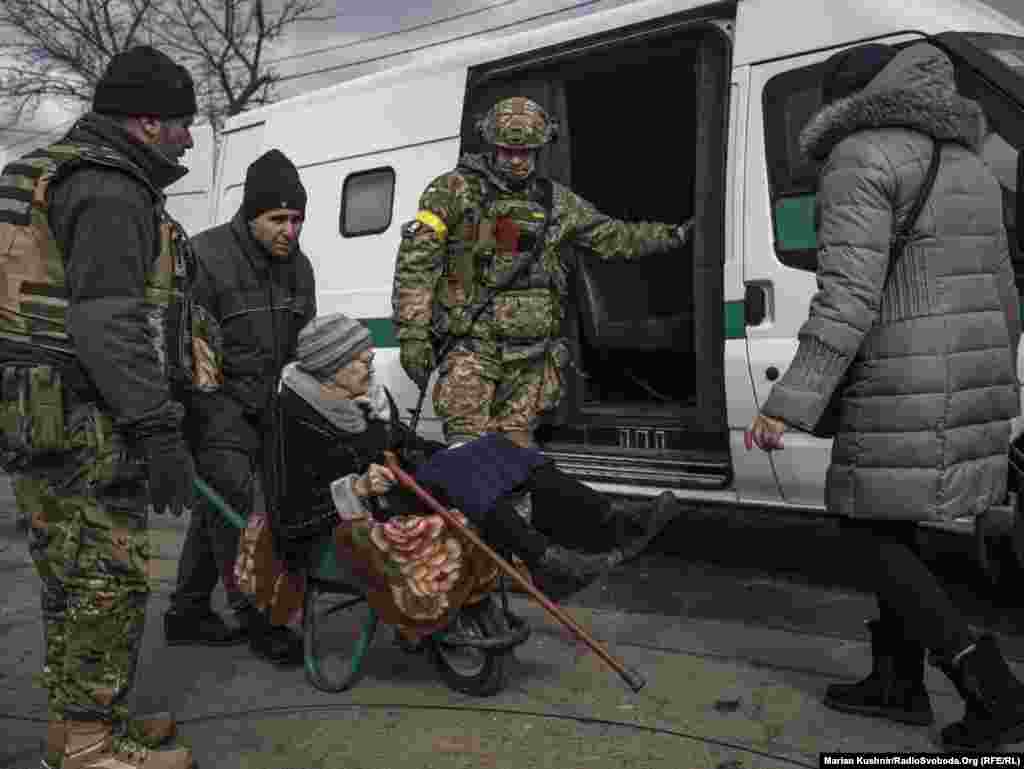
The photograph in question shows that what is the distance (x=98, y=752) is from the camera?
3.08 meters

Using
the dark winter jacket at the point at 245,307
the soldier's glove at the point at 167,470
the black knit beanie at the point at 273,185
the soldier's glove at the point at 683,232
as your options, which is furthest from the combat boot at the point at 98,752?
the soldier's glove at the point at 683,232

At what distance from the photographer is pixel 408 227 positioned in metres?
5.16

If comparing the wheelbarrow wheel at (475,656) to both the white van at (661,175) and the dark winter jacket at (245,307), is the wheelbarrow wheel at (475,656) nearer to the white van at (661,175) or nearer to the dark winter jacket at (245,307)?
the dark winter jacket at (245,307)

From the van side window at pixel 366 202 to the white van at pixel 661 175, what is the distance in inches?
0.4

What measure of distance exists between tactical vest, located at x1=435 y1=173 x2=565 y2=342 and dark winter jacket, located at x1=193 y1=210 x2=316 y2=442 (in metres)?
1.01

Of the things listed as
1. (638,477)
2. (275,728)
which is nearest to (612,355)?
(638,477)

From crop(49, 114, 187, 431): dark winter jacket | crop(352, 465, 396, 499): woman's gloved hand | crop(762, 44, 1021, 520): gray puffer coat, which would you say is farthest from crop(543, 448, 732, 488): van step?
crop(49, 114, 187, 431): dark winter jacket

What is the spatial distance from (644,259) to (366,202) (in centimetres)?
158

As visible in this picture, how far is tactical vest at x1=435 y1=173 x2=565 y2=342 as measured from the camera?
519 cm

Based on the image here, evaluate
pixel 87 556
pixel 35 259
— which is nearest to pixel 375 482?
pixel 87 556

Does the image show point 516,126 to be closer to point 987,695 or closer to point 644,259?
point 644,259

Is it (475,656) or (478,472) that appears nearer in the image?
(478,472)

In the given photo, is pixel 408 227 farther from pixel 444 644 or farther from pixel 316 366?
pixel 444 644

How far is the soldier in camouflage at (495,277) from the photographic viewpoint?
16.7 feet
